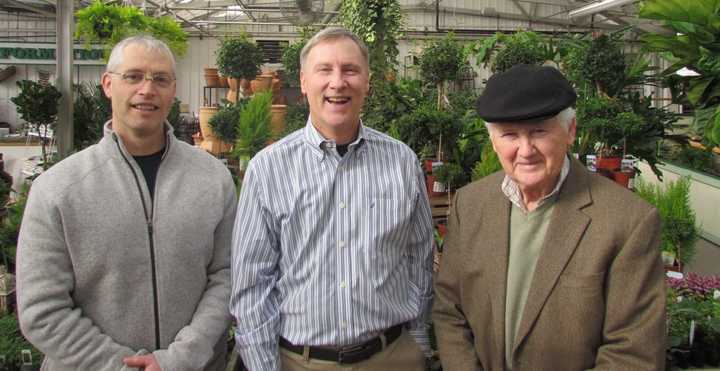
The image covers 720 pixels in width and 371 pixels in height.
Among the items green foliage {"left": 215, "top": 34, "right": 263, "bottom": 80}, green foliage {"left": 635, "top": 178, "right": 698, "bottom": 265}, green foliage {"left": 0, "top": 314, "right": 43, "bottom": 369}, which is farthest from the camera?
green foliage {"left": 215, "top": 34, "right": 263, "bottom": 80}

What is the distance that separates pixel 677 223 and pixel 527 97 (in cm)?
251

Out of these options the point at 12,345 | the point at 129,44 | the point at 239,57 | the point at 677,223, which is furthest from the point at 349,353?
the point at 239,57

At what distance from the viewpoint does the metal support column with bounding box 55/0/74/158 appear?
321 centimetres

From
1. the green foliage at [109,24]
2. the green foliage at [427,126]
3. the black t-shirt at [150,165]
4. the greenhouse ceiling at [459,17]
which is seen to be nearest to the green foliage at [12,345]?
the black t-shirt at [150,165]

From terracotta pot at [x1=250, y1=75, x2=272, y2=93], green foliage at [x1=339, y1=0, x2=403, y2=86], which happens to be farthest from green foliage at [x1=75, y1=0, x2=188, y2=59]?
terracotta pot at [x1=250, y1=75, x2=272, y2=93]

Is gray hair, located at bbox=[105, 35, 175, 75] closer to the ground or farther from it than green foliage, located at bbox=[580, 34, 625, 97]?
closer to the ground

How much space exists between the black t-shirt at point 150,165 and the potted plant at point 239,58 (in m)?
3.57

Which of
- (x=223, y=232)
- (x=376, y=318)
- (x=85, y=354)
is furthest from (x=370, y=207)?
(x=85, y=354)

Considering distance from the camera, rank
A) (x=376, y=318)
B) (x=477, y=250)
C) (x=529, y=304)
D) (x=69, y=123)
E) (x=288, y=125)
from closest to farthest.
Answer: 1. (x=529, y=304)
2. (x=477, y=250)
3. (x=376, y=318)
4. (x=69, y=123)
5. (x=288, y=125)

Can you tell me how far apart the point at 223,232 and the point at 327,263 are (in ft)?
1.07

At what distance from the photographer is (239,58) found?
5.05m

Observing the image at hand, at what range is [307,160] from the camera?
1.65 meters

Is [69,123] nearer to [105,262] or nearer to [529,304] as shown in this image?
[105,262]

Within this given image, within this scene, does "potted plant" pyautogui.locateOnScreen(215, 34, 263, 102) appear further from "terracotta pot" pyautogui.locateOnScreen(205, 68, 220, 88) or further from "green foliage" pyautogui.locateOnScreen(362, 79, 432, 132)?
"terracotta pot" pyautogui.locateOnScreen(205, 68, 220, 88)
